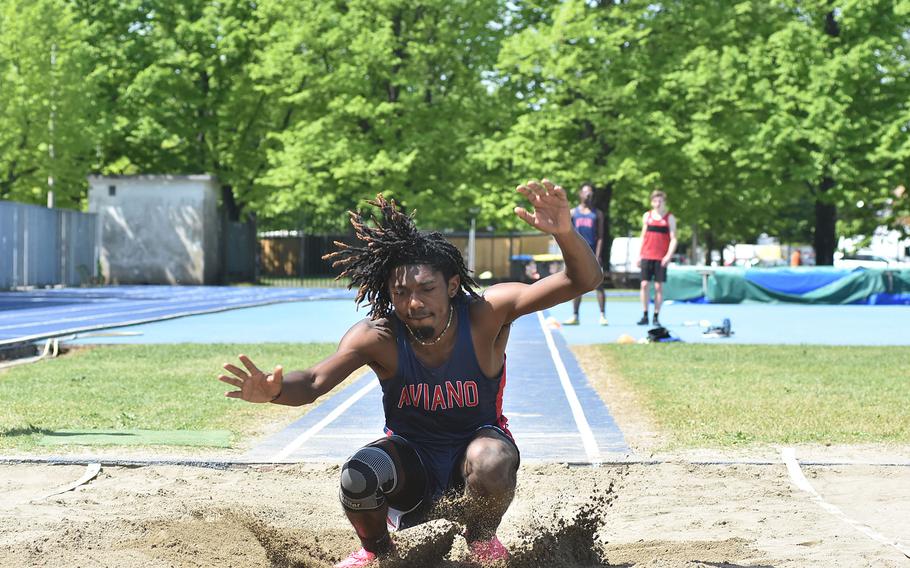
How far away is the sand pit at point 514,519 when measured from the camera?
4.97 metres

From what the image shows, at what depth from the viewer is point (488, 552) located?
488 centimetres

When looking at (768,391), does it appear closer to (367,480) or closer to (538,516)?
(538,516)

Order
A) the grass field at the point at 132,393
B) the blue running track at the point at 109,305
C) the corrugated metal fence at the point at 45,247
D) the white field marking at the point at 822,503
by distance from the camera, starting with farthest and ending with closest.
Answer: the corrugated metal fence at the point at 45,247 → the blue running track at the point at 109,305 → the grass field at the point at 132,393 → the white field marking at the point at 822,503

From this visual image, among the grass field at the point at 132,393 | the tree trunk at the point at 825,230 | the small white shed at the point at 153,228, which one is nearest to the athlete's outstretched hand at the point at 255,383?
the grass field at the point at 132,393

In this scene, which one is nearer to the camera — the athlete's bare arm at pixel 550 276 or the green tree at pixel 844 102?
the athlete's bare arm at pixel 550 276

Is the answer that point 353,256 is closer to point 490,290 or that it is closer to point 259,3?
point 490,290

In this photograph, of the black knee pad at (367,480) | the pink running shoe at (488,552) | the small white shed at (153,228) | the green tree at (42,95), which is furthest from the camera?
the small white shed at (153,228)

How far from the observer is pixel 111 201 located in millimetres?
39188

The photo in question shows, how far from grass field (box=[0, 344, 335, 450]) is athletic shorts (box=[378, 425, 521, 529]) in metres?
3.75

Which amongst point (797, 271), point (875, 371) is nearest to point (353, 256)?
point (875, 371)

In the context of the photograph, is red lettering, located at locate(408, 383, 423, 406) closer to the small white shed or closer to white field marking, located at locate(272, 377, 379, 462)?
white field marking, located at locate(272, 377, 379, 462)

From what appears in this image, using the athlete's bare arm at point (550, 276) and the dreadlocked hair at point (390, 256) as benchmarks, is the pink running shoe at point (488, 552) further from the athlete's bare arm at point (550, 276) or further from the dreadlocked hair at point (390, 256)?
the dreadlocked hair at point (390, 256)

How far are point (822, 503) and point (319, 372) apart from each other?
292cm

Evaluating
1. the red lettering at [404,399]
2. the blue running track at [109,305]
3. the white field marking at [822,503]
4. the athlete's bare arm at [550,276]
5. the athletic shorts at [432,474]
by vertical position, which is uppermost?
the athlete's bare arm at [550,276]
